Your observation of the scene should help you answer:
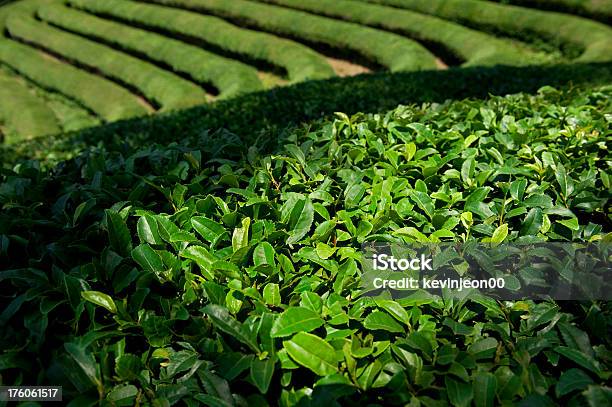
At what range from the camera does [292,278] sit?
2061mm

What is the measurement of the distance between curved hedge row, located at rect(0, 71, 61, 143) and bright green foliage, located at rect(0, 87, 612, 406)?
59.2 feet

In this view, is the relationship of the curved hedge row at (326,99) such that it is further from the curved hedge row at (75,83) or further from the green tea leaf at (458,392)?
the curved hedge row at (75,83)

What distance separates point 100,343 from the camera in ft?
6.06

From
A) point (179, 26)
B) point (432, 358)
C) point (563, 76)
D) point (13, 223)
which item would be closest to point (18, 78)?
point (179, 26)

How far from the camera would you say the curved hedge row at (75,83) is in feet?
62.1

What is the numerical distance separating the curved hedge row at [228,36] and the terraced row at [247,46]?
5cm

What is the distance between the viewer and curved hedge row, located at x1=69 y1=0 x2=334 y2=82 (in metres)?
18.1

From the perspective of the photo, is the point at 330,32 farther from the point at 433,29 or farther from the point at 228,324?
the point at 228,324

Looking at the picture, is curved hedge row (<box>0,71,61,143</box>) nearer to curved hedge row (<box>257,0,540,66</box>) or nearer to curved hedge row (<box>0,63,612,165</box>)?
curved hedge row (<box>0,63,612,165</box>)

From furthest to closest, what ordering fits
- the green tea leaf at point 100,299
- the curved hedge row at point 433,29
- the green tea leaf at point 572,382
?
the curved hedge row at point 433,29, the green tea leaf at point 100,299, the green tea leaf at point 572,382

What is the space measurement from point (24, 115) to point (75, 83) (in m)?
2.77

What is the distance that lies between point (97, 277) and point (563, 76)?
9887 millimetres

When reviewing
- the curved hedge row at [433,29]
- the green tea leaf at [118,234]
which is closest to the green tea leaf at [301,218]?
the green tea leaf at [118,234]

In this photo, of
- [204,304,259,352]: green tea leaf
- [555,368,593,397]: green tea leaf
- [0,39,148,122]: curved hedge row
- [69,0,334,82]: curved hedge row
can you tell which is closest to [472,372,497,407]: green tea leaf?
[555,368,593,397]: green tea leaf
